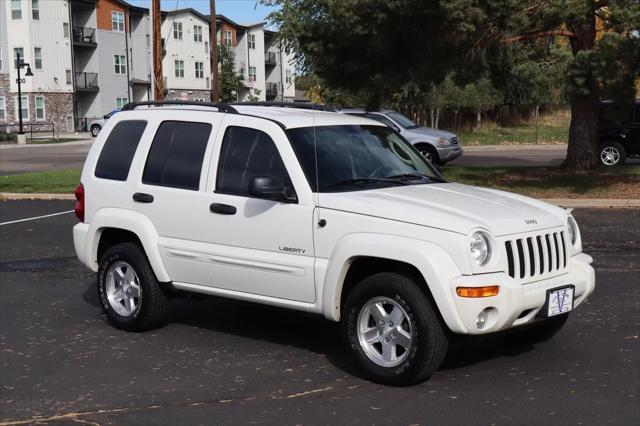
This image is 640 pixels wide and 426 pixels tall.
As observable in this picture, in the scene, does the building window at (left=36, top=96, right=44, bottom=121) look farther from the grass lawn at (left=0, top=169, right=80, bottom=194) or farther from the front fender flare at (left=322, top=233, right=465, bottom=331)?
the front fender flare at (left=322, top=233, right=465, bottom=331)

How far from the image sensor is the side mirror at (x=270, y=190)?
6.20 metres

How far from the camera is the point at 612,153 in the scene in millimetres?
24250

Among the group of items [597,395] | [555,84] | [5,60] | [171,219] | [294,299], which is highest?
[5,60]

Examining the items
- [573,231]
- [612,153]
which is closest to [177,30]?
[612,153]

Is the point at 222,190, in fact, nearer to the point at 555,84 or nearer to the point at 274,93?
the point at 555,84

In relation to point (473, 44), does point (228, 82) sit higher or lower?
higher

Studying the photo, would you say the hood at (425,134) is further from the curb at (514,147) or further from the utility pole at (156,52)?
the curb at (514,147)

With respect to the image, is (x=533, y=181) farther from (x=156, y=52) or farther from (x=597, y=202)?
(x=156, y=52)

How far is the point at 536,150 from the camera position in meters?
33.6

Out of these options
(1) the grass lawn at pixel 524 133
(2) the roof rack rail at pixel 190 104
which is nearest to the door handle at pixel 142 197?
(2) the roof rack rail at pixel 190 104

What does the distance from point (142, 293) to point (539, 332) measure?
3.21 metres

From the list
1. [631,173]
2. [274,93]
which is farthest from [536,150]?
[274,93]

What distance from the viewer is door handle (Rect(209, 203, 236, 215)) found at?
665 centimetres

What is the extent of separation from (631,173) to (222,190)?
1432cm
